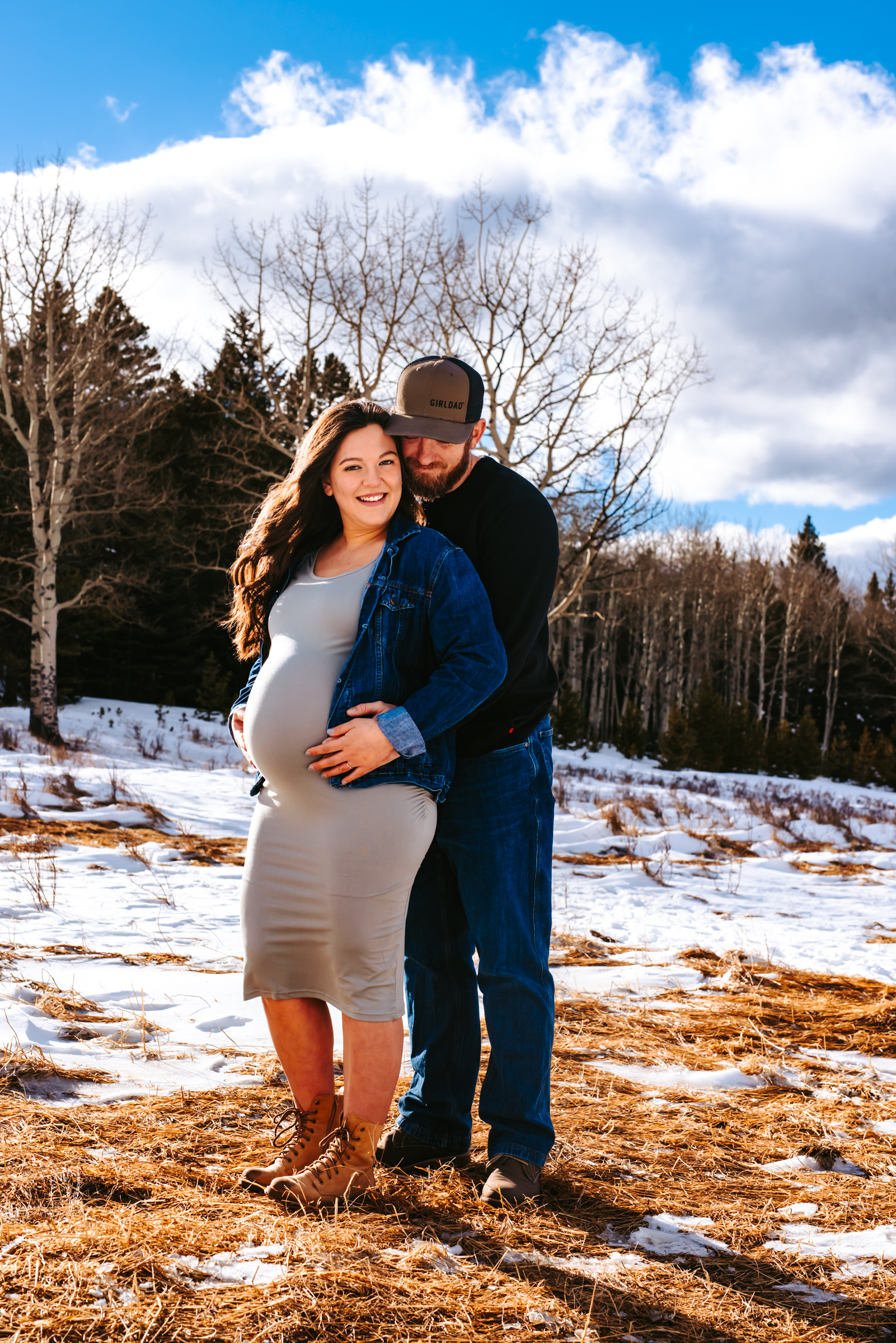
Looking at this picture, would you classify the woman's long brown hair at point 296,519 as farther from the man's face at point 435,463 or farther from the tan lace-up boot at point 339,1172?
the tan lace-up boot at point 339,1172

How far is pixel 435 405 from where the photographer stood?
7.63 ft

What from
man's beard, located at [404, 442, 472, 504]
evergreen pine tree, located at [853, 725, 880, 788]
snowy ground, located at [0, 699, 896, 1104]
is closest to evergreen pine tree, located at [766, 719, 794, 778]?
evergreen pine tree, located at [853, 725, 880, 788]

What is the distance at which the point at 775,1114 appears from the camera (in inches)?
109

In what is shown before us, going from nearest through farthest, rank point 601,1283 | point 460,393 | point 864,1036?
point 601,1283
point 460,393
point 864,1036

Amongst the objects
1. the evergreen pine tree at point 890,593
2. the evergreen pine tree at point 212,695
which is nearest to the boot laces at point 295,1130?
the evergreen pine tree at point 212,695

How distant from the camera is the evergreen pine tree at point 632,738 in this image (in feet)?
87.1

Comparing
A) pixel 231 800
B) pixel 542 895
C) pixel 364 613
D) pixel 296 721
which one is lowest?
pixel 231 800

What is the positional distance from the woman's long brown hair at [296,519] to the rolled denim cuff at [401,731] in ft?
1.82

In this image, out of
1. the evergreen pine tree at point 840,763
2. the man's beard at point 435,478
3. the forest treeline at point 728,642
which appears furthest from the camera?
the forest treeline at point 728,642

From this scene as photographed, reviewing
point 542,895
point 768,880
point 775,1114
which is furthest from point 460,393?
point 768,880

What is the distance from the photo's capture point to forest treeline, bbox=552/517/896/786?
36.5 metres

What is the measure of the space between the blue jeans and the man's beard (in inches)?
27.8

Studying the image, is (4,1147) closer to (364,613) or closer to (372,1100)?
(372,1100)

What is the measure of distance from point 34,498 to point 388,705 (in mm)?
14874
